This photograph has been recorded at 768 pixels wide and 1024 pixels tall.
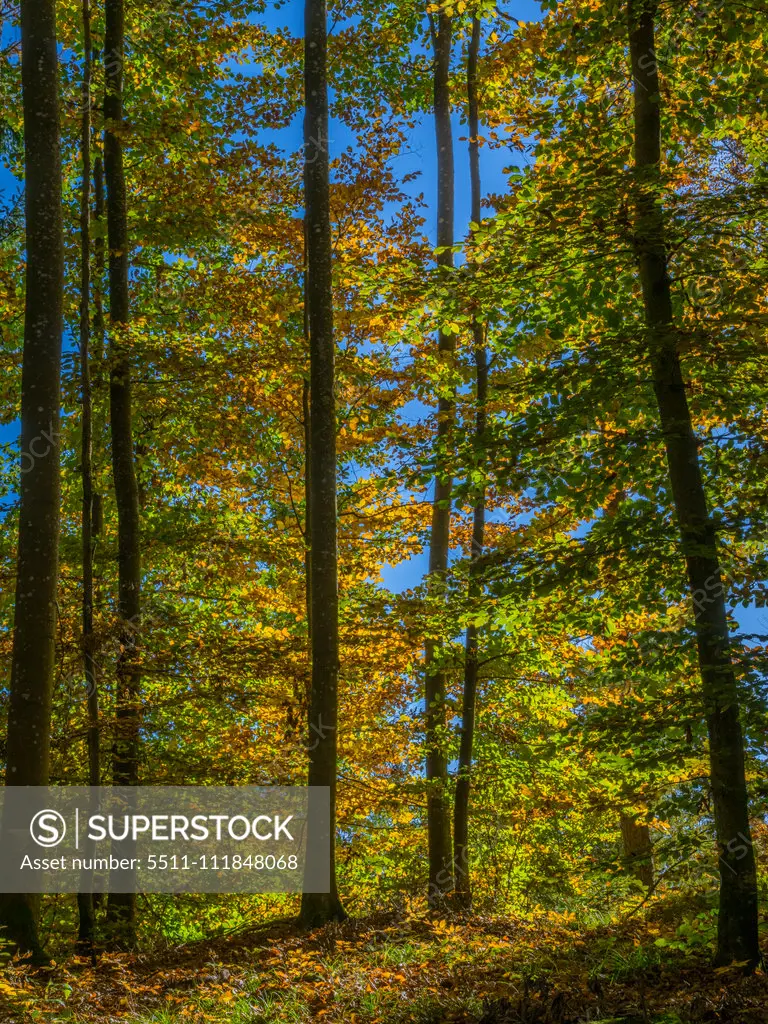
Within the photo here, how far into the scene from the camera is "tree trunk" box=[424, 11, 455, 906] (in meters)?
11.1

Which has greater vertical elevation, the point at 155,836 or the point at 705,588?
the point at 705,588

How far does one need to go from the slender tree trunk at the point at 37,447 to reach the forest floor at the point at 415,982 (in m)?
1.15

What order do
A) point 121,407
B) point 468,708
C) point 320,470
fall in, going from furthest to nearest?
point 468,708, point 121,407, point 320,470

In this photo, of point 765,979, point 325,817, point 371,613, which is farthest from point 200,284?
point 765,979

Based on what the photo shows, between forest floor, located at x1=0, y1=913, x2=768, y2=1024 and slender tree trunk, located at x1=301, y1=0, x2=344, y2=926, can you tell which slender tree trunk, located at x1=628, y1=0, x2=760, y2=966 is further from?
slender tree trunk, located at x1=301, y1=0, x2=344, y2=926

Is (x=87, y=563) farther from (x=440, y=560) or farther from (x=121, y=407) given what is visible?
(x=440, y=560)

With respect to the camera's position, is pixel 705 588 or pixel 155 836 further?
pixel 155 836

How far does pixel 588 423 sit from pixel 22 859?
5.77 meters

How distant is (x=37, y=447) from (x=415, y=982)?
17.9 feet

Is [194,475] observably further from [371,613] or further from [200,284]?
[371,613]

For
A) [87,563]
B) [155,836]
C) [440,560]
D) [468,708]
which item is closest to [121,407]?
[87,563]

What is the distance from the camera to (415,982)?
241 inches

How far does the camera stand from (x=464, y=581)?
22.6 ft

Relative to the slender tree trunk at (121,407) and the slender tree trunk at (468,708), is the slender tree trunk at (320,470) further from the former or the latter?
the slender tree trunk at (121,407)
